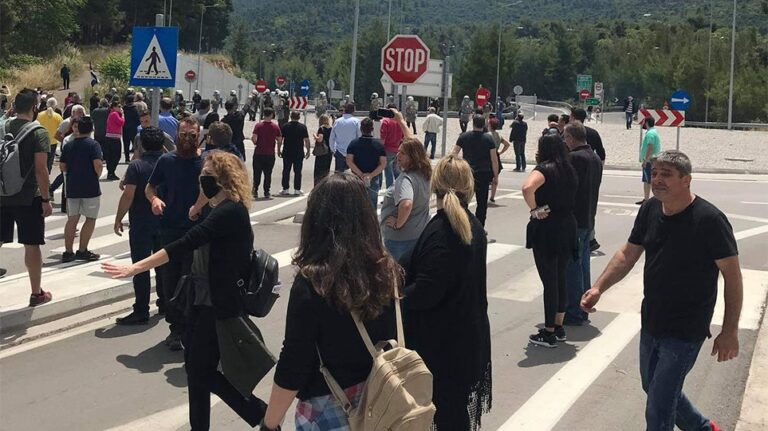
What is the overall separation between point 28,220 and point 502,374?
4.42 meters

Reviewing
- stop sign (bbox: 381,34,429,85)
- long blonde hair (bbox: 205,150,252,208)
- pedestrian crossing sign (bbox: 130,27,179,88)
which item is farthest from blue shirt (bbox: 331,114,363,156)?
long blonde hair (bbox: 205,150,252,208)

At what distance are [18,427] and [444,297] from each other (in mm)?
3244

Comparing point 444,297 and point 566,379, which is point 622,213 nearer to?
point 566,379

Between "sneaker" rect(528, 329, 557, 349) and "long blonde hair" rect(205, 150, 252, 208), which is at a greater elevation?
"long blonde hair" rect(205, 150, 252, 208)

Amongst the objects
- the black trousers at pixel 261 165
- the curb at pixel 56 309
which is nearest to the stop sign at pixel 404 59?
the black trousers at pixel 261 165

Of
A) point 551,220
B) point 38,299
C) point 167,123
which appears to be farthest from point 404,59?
point 38,299

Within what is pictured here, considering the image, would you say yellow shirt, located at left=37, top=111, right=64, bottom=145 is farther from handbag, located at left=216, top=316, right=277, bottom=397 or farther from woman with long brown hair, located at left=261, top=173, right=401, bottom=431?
woman with long brown hair, located at left=261, top=173, right=401, bottom=431

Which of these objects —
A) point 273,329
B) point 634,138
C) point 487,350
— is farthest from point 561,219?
point 634,138

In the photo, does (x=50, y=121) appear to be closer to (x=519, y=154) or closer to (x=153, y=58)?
(x=153, y=58)

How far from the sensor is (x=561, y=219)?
7.75 meters

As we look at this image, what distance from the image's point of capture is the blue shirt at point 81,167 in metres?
10.6

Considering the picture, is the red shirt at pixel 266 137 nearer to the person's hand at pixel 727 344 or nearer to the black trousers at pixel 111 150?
the black trousers at pixel 111 150

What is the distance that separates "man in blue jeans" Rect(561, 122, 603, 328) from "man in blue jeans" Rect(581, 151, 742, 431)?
11.4 ft

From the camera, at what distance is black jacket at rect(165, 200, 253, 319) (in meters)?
5.14
